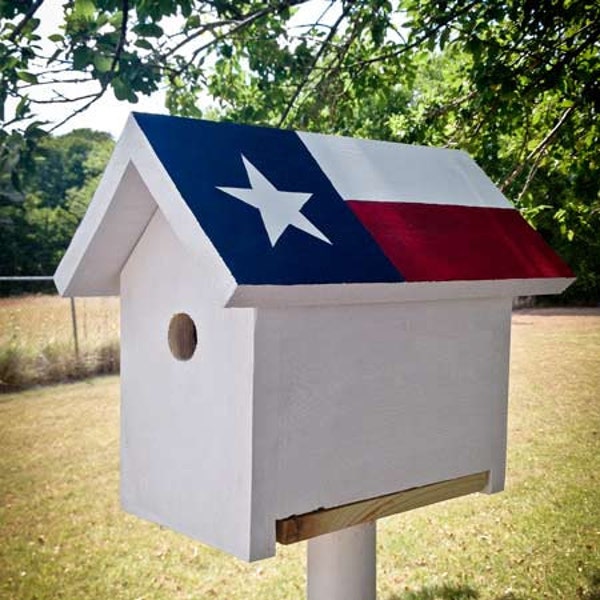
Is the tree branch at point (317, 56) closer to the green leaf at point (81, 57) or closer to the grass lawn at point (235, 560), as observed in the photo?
the green leaf at point (81, 57)

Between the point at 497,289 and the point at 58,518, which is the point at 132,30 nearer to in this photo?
the point at 497,289

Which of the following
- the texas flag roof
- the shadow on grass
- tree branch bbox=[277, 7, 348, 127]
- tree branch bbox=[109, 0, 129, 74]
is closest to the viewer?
the texas flag roof

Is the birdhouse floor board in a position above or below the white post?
above

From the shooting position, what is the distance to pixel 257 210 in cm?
208

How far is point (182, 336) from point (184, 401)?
23 cm

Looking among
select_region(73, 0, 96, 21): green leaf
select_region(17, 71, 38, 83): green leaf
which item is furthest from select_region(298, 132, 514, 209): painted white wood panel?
select_region(17, 71, 38, 83): green leaf

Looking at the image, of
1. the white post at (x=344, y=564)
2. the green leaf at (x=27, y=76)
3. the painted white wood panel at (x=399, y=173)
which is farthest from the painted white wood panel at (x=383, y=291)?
the green leaf at (x=27, y=76)

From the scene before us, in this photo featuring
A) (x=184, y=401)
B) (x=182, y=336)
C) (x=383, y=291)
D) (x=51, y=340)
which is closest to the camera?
(x=383, y=291)

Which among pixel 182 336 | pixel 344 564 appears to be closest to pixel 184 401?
pixel 182 336

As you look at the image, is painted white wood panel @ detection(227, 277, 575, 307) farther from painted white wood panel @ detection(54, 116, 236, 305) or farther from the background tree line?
the background tree line

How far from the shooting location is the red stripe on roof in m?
2.35

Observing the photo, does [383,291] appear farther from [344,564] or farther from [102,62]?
[102,62]

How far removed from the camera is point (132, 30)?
3.26 meters

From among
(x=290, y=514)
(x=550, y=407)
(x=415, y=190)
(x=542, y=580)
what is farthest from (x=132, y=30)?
(x=550, y=407)
